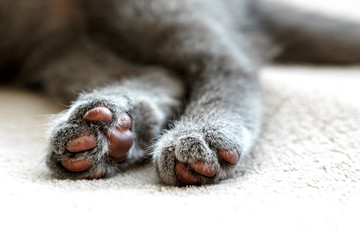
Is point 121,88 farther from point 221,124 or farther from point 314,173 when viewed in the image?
point 314,173

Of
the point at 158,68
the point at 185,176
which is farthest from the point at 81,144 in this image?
the point at 158,68

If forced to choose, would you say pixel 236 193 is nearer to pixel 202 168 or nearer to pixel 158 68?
pixel 202 168

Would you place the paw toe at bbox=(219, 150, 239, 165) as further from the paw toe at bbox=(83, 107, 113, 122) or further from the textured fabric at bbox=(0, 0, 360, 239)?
the paw toe at bbox=(83, 107, 113, 122)

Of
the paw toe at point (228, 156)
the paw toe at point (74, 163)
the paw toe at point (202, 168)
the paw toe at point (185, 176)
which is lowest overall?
the paw toe at point (74, 163)

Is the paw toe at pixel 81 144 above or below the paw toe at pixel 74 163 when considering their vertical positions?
above

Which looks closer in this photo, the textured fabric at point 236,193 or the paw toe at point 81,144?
the textured fabric at point 236,193

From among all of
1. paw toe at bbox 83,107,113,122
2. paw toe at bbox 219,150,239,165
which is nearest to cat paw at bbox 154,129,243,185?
paw toe at bbox 219,150,239,165

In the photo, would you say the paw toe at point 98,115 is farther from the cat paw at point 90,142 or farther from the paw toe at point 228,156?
the paw toe at point 228,156

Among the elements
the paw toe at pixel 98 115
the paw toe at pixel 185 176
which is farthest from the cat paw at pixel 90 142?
the paw toe at pixel 185 176
